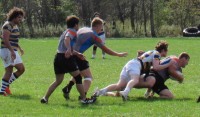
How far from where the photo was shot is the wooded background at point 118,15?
185 feet

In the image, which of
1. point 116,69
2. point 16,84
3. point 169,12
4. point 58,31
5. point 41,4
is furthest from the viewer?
point 41,4

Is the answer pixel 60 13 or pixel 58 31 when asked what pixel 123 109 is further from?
pixel 60 13

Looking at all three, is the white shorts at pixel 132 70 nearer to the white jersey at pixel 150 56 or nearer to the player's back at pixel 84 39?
the white jersey at pixel 150 56

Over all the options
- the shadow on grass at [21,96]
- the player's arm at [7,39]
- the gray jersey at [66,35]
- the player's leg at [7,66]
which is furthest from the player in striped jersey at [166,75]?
the player's leg at [7,66]

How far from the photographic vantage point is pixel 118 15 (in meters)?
66.7

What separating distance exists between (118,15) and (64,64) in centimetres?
5765

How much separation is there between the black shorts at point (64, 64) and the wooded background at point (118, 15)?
44.3 m

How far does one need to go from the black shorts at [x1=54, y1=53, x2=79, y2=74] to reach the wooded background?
44324 mm

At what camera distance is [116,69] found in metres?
17.6

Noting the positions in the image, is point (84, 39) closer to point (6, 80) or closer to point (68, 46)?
point (68, 46)

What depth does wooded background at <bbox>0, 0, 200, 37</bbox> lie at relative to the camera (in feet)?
185

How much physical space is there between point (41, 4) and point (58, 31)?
37.4ft

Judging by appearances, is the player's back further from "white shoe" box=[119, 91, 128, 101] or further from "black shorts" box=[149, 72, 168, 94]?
"black shorts" box=[149, 72, 168, 94]

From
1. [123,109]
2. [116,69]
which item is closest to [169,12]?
[116,69]
